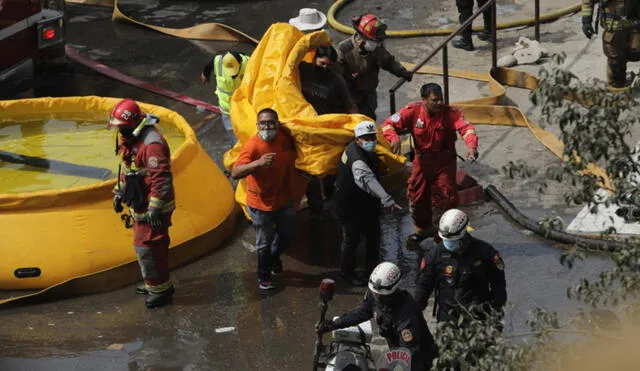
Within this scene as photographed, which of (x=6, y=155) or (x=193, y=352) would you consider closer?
(x=193, y=352)

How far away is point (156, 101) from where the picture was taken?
1484cm

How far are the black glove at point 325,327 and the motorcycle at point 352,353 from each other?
0.02 m

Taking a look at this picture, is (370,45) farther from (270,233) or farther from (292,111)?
(270,233)

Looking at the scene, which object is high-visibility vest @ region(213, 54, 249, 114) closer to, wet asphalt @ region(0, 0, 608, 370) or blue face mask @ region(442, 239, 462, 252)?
wet asphalt @ region(0, 0, 608, 370)

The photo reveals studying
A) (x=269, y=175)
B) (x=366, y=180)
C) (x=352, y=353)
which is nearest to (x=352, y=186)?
(x=366, y=180)

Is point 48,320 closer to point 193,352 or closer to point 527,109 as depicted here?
point 193,352

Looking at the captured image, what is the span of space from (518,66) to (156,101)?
178 inches

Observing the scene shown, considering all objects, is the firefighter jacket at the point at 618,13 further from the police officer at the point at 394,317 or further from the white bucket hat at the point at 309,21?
the police officer at the point at 394,317

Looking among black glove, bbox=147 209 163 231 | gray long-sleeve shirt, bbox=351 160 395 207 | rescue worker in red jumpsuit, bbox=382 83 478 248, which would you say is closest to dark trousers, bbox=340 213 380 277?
gray long-sleeve shirt, bbox=351 160 395 207

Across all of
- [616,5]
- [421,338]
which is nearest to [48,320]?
[421,338]

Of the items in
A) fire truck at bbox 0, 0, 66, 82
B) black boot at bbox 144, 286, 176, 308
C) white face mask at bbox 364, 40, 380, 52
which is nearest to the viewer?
black boot at bbox 144, 286, 176, 308

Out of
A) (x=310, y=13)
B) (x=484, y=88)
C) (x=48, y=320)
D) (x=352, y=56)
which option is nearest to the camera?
(x=48, y=320)

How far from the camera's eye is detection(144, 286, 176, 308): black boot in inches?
389

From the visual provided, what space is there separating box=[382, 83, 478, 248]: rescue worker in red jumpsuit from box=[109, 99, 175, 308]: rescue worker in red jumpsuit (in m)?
2.05
